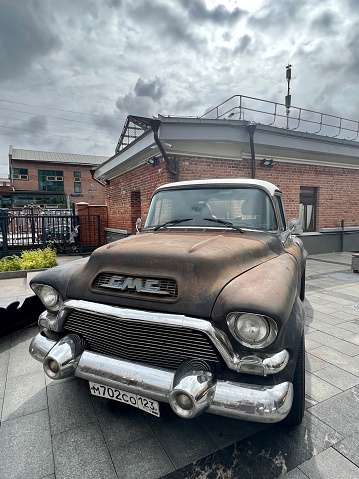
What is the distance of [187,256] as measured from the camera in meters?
1.85

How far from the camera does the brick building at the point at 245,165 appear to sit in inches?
270

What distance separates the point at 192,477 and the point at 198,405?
1.65 feet

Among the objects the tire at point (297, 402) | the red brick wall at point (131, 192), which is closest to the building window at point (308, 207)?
the red brick wall at point (131, 192)

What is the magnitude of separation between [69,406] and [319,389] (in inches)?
83.0

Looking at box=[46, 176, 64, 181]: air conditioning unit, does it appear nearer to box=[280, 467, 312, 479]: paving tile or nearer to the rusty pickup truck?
the rusty pickup truck

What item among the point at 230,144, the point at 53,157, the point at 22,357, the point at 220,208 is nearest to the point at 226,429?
the point at 220,208

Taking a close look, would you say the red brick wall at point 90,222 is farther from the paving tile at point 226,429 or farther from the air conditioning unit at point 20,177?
the air conditioning unit at point 20,177

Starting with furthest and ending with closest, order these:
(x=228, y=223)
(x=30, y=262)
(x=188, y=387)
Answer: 1. (x=30, y=262)
2. (x=228, y=223)
3. (x=188, y=387)

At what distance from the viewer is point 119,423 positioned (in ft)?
6.70

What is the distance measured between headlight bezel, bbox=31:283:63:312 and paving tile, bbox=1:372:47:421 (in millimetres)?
799

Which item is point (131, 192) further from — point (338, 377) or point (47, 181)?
point (47, 181)

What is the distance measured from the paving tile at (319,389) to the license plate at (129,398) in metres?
1.45

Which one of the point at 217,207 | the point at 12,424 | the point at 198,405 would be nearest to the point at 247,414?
the point at 198,405

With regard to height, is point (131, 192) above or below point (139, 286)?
above
